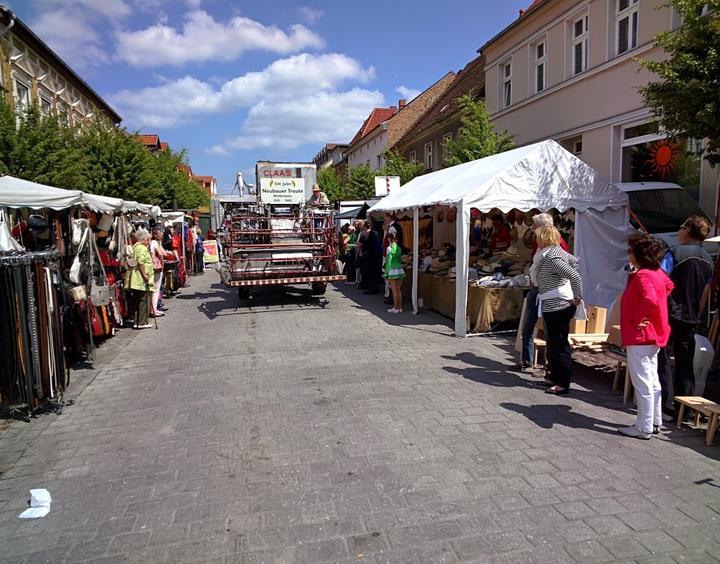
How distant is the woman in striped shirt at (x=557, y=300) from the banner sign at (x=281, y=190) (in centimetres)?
1130

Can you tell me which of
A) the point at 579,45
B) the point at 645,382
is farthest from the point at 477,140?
the point at 645,382

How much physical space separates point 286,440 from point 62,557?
1.83 meters

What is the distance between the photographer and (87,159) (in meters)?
19.1

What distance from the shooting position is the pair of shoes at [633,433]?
4305mm

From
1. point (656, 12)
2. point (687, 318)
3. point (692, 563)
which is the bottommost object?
point (692, 563)

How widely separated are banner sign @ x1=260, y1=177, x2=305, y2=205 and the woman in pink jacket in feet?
41.0

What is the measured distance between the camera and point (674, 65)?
6.23m

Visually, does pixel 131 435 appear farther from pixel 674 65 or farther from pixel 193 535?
pixel 674 65

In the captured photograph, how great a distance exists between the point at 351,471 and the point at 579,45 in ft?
48.0

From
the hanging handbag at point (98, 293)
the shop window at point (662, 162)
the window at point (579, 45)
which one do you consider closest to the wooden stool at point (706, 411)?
the shop window at point (662, 162)

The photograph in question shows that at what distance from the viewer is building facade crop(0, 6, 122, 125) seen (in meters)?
19.1

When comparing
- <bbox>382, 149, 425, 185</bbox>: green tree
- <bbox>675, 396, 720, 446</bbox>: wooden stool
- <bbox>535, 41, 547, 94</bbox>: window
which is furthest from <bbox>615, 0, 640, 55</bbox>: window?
<bbox>382, 149, 425, 185</bbox>: green tree

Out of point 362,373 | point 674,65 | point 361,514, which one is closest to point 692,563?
point 361,514

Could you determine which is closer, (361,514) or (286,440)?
(361,514)
